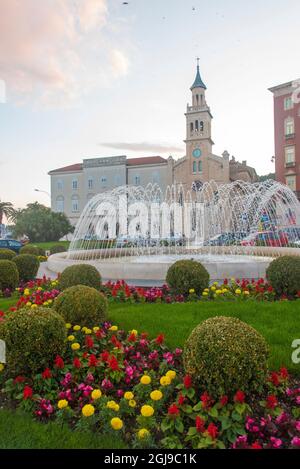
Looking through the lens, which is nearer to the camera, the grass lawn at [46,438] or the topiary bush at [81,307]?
the grass lawn at [46,438]

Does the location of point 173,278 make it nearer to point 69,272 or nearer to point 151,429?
point 69,272

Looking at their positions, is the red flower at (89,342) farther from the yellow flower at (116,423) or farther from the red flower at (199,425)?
the red flower at (199,425)

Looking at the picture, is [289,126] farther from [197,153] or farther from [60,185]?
[60,185]

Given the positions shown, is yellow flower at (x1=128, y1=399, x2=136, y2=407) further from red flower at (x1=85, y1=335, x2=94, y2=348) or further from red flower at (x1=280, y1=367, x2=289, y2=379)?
red flower at (x1=280, y1=367, x2=289, y2=379)

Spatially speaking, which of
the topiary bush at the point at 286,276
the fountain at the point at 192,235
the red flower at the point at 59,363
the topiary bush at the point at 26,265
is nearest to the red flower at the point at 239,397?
the red flower at the point at 59,363

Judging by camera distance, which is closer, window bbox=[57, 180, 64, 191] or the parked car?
the parked car

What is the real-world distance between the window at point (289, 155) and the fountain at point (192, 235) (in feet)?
23.6

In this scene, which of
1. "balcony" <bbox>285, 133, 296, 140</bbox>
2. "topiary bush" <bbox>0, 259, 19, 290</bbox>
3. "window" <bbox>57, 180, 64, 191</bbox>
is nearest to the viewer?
"topiary bush" <bbox>0, 259, 19, 290</bbox>

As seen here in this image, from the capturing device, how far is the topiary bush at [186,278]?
8789mm

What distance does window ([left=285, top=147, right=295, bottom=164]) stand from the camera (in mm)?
41625

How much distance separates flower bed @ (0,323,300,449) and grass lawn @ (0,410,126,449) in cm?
12

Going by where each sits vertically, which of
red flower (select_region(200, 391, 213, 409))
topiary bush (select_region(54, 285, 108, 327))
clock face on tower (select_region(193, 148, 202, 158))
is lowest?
red flower (select_region(200, 391, 213, 409))

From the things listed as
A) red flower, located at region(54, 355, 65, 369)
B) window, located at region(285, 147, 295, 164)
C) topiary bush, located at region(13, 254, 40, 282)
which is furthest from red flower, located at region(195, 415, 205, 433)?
window, located at region(285, 147, 295, 164)

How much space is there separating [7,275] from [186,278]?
5400 millimetres
